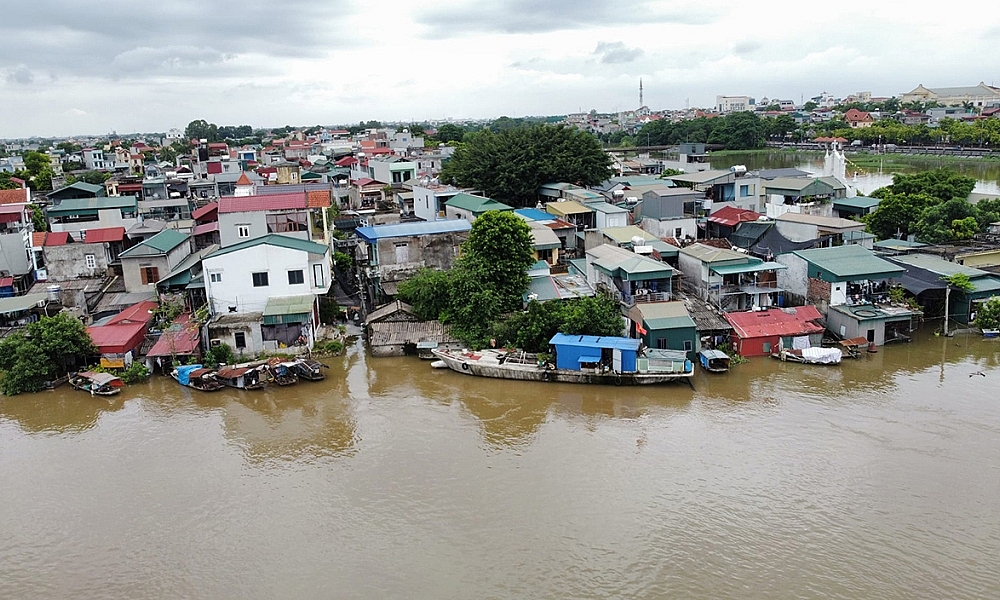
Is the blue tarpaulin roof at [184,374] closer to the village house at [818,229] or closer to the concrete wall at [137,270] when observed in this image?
the concrete wall at [137,270]

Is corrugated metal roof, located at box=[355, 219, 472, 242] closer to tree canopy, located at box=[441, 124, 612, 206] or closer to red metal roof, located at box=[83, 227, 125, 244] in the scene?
red metal roof, located at box=[83, 227, 125, 244]

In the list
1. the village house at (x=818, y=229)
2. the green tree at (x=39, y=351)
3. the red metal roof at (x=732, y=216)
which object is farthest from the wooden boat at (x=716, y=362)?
the green tree at (x=39, y=351)

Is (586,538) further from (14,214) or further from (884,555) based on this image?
(14,214)

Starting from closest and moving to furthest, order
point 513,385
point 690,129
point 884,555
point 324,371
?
point 884,555 → point 513,385 → point 324,371 → point 690,129

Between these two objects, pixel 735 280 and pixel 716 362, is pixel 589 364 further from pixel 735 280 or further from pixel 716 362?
pixel 735 280

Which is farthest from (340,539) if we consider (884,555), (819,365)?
(819,365)

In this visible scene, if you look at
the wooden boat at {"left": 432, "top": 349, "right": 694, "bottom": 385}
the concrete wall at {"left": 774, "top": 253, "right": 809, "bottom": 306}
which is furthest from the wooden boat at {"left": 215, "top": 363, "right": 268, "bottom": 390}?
the concrete wall at {"left": 774, "top": 253, "right": 809, "bottom": 306}
